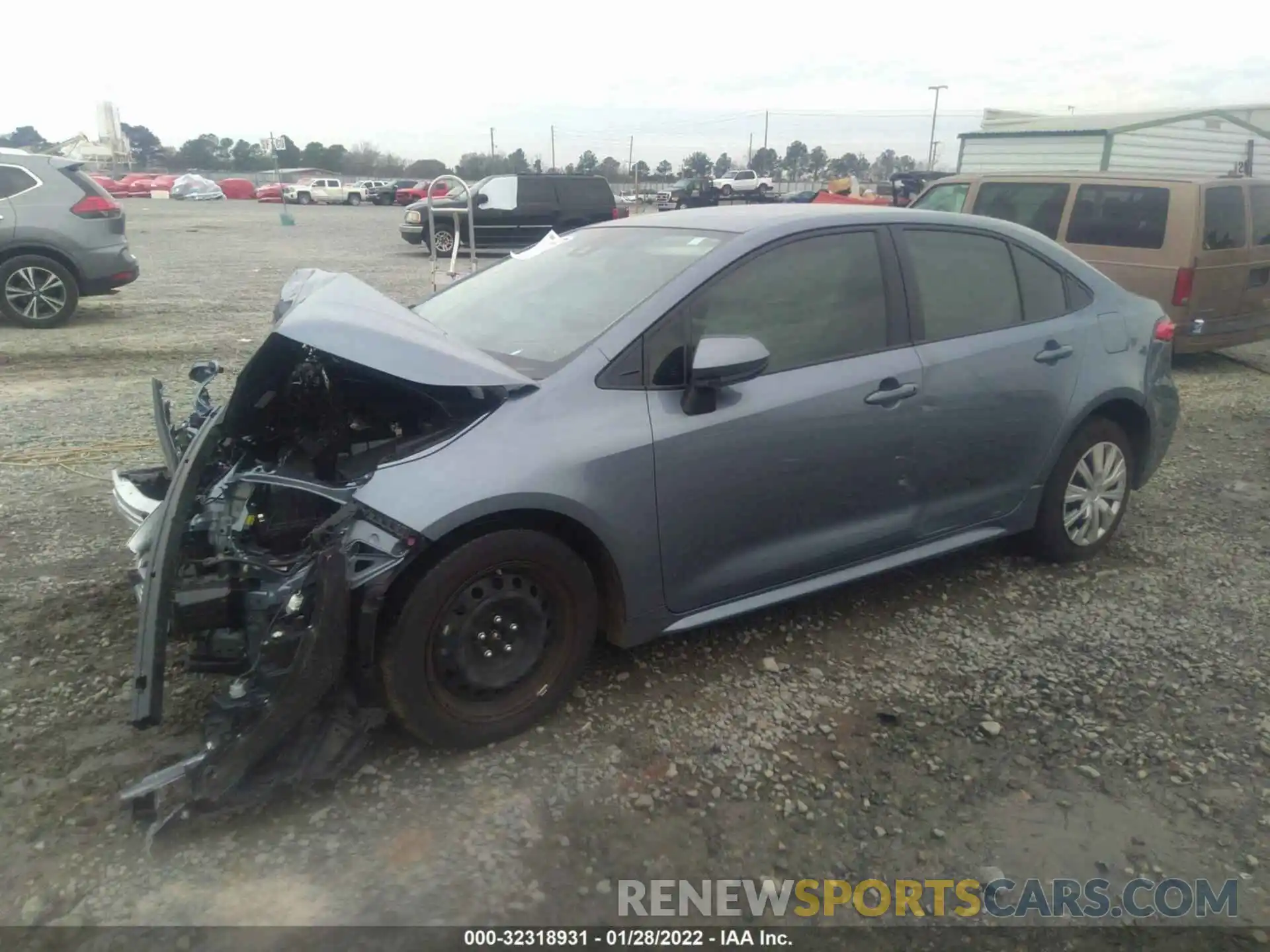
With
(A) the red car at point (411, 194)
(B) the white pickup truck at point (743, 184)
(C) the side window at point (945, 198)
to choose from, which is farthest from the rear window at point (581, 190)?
(A) the red car at point (411, 194)

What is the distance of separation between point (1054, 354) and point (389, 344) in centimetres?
288

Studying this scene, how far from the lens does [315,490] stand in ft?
9.71

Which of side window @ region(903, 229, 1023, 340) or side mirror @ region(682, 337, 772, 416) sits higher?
side window @ region(903, 229, 1023, 340)

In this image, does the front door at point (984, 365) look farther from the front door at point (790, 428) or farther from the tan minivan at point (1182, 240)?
the tan minivan at point (1182, 240)

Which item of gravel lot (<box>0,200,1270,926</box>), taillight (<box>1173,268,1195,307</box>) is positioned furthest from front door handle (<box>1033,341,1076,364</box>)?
taillight (<box>1173,268,1195,307</box>)

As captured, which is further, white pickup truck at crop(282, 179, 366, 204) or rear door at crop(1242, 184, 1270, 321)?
white pickup truck at crop(282, 179, 366, 204)

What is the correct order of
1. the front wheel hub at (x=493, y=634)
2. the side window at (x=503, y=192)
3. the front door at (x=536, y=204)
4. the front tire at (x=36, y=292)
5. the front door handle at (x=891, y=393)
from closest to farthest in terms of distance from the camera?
1. the front wheel hub at (x=493, y=634)
2. the front door handle at (x=891, y=393)
3. the front tire at (x=36, y=292)
4. the side window at (x=503, y=192)
5. the front door at (x=536, y=204)

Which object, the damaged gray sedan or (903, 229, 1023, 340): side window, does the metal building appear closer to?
(903, 229, 1023, 340): side window

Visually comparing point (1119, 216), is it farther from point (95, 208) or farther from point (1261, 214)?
point (95, 208)

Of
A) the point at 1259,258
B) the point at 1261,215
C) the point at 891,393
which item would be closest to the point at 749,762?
the point at 891,393

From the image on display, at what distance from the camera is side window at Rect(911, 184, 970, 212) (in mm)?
10430

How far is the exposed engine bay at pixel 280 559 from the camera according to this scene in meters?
2.73

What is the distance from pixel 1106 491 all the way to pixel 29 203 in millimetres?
10501

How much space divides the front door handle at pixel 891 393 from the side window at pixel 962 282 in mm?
278
